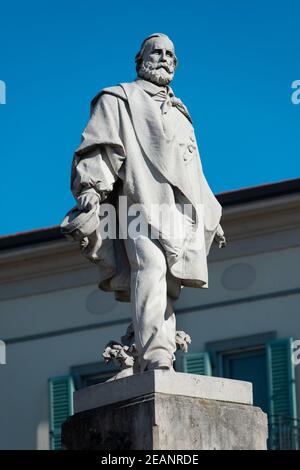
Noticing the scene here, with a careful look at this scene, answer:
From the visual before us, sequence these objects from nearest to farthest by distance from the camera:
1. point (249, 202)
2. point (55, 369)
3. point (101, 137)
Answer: point (101, 137) < point (249, 202) < point (55, 369)

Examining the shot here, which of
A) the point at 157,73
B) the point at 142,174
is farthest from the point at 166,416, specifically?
the point at 157,73

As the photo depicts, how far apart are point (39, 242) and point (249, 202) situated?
344cm

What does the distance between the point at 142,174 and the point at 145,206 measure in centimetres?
25

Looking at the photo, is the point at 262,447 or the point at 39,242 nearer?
the point at 262,447

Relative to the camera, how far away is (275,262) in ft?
101

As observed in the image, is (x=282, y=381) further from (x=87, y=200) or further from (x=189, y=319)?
(x=87, y=200)

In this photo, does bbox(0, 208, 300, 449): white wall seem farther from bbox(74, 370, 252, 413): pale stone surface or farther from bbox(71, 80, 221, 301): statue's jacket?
bbox(74, 370, 252, 413): pale stone surface

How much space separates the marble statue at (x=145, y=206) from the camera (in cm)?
1404

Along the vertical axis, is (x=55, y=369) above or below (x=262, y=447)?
above

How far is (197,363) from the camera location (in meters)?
30.4

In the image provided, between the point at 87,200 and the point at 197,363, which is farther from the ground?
the point at 197,363

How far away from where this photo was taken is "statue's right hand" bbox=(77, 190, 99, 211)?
14.1m
